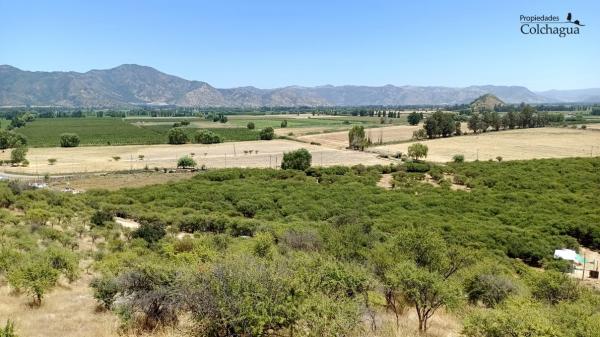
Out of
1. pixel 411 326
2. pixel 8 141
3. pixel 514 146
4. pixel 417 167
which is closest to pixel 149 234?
pixel 411 326

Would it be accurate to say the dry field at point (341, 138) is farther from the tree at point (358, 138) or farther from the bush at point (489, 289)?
the bush at point (489, 289)

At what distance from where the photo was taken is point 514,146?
12088cm

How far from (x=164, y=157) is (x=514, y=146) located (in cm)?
8954

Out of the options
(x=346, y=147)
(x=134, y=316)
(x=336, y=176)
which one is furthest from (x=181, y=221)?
(x=346, y=147)

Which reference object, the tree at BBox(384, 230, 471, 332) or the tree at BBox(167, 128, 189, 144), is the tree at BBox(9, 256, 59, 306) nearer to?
the tree at BBox(384, 230, 471, 332)

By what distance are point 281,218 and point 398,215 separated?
12.4 metres

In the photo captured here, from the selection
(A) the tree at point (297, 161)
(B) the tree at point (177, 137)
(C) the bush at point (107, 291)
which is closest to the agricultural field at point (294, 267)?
(C) the bush at point (107, 291)

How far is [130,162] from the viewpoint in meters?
95.5

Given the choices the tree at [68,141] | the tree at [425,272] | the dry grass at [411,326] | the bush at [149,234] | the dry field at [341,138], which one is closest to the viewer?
the dry grass at [411,326]

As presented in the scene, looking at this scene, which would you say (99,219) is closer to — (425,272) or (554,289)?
(425,272)

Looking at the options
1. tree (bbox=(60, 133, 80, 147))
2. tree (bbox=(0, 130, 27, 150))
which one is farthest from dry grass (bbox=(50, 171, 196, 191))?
tree (bbox=(60, 133, 80, 147))

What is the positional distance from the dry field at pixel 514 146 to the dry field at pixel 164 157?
17892 mm

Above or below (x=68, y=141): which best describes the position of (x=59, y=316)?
above

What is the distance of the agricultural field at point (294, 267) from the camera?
12.7m
